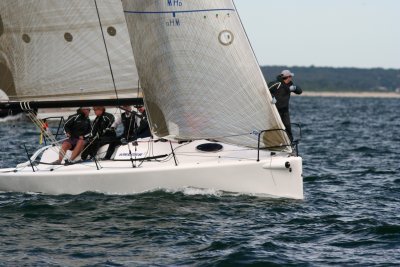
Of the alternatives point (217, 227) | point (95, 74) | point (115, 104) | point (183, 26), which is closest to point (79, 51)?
point (95, 74)

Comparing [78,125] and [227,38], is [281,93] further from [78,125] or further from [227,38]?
[78,125]

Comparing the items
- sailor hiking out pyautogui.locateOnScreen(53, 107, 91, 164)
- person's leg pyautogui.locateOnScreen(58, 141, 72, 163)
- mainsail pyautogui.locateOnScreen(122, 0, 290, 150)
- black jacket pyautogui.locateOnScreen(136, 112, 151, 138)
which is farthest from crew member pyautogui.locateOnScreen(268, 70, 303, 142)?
person's leg pyautogui.locateOnScreen(58, 141, 72, 163)

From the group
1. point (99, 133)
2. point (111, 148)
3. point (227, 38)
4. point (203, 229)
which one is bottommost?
point (203, 229)

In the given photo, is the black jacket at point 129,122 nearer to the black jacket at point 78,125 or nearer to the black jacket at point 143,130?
the black jacket at point 143,130

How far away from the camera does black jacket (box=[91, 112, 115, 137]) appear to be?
1611cm

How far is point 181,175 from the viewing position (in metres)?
14.9

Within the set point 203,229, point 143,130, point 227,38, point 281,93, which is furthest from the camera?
point 143,130

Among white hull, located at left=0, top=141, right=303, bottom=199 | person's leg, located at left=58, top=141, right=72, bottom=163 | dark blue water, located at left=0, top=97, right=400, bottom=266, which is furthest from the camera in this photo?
person's leg, located at left=58, top=141, right=72, bottom=163

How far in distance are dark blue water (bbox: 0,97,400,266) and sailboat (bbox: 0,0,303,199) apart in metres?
0.28

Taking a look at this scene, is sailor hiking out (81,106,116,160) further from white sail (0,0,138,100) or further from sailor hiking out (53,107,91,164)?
white sail (0,0,138,100)

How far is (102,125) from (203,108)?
2.37 meters

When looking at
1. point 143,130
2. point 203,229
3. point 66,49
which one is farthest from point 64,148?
point 203,229

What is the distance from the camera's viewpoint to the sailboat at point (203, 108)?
1438cm

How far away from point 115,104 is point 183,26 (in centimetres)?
184
